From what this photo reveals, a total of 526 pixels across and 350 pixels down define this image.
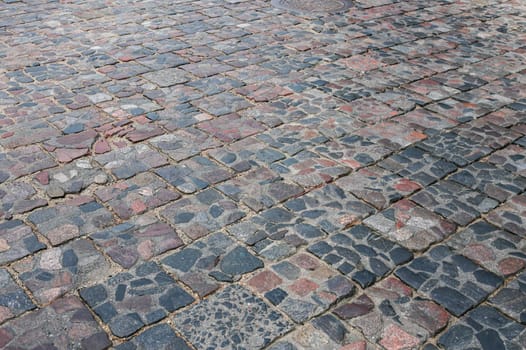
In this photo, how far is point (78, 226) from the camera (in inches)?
163

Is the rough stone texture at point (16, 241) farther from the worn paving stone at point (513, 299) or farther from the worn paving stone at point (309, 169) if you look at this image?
the worn paving stone at point (513, 299)

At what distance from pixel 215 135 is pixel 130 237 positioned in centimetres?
154

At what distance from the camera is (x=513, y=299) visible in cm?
357

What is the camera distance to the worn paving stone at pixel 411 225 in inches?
159

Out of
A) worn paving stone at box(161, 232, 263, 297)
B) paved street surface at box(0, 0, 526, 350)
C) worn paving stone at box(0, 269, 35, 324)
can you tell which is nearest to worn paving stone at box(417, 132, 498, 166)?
paved street surface at box(0, 0, 526, 350)

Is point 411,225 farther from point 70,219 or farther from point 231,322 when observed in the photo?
point 70,219

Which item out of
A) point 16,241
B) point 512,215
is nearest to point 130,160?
point 16,241

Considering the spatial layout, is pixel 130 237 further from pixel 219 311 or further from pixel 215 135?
pixel 215 135

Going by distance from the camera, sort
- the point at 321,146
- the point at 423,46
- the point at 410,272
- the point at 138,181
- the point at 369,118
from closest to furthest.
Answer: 1. the point at 410,272
2. the point at 138,181
3. the point at 321,146
4. the point at 369,118
5. the point at 423,46

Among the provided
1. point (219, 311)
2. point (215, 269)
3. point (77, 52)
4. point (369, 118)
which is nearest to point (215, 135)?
point (369, 118)

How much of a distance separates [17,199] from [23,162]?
543 millimetres

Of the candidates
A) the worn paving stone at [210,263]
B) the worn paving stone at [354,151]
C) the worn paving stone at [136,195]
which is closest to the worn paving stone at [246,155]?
the worn paving stone at [354,151]

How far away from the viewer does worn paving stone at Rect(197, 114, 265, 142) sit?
532 centimetres

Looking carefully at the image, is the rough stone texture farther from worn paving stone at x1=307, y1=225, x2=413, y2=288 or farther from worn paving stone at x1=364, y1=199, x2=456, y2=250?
worn paving stone at x1=364, y1=199, x2=456, y2=250
